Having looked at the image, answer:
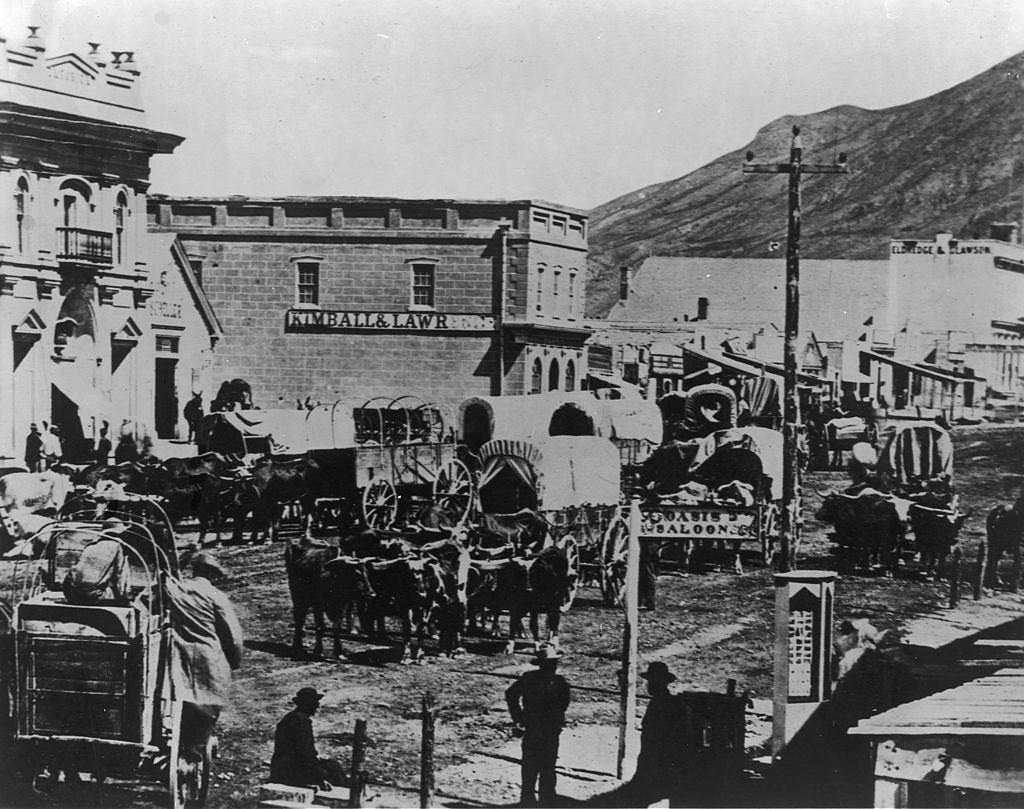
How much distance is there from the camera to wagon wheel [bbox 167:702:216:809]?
472 inches

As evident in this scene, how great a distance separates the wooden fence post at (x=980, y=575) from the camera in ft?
41.0

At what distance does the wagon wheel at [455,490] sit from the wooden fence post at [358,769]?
2.42 m

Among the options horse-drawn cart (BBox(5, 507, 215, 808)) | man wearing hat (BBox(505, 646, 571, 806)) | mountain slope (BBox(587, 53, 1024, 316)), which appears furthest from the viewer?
mountain slope (BBox(587, 53, 1024, 316))

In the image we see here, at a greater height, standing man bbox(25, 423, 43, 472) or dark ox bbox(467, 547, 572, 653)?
standing man bbox(25, 423, 43, 472)

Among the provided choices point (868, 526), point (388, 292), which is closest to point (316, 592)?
point (388, 292)

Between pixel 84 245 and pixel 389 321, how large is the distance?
3.38 m

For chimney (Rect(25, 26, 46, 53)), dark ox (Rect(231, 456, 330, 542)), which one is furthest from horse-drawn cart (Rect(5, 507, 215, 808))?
chimney (Rect(25, 26, 46, 53))

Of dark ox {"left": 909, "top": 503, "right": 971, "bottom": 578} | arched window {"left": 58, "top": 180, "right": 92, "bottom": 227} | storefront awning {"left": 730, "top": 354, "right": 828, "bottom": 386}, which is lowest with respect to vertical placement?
dark ox {"left": 909, "top": 503, "right": 971, "bottom": 578}

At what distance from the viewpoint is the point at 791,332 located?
11930 mm

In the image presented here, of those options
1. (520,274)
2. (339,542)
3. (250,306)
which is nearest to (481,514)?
(339,542)

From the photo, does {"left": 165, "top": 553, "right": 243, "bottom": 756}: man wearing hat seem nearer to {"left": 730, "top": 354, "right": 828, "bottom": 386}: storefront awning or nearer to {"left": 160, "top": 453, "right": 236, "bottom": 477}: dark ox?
{"left": 160, "top": 453, "right": 236, "bottom": 477}: dark ox

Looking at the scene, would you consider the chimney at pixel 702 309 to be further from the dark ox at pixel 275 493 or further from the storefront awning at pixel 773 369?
the dark ox at pixel 275 493

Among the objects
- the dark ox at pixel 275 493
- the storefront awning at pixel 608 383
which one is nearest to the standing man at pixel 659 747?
the storefront awning at pixel 608 383

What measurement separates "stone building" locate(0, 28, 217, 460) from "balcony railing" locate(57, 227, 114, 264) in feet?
0.03
